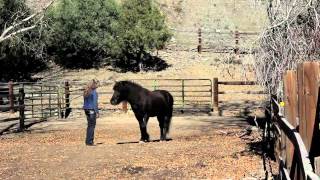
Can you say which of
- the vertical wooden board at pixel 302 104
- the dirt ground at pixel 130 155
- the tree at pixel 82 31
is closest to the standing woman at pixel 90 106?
the dirt ground at pixel 130 155

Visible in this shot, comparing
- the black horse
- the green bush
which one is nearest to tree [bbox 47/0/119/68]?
the green bush

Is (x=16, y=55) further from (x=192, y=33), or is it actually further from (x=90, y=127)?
(x=90, y=127)

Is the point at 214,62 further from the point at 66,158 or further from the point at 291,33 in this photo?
the point at 291,33

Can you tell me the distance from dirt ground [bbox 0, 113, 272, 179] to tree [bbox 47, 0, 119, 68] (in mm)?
13910

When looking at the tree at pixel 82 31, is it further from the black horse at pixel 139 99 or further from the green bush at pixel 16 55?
the black horse at pixel 139 99

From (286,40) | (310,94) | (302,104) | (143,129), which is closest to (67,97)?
(143,129)

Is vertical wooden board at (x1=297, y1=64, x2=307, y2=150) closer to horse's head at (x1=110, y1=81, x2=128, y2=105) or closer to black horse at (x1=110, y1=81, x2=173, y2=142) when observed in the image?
black horse at (x1=110, y1=81, x2=173, y2=142)

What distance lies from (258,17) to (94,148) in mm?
4808

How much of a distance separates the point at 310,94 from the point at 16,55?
24897 millimetres

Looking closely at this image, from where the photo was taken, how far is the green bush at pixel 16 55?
24.8 metres

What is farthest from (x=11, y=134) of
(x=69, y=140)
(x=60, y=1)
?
(x=60, y=1)

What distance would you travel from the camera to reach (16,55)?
26.9 metres

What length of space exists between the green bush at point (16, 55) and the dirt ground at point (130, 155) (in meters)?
10.7

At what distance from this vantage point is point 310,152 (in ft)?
11.3
